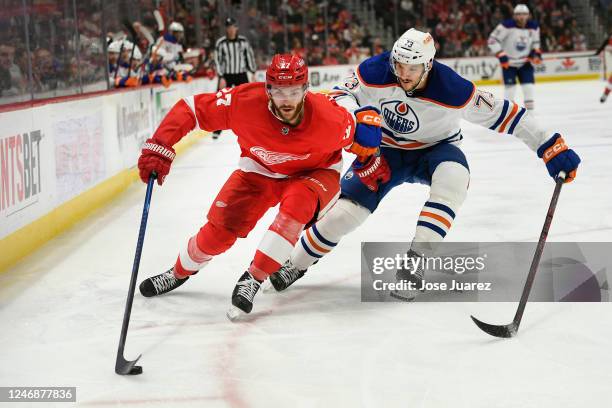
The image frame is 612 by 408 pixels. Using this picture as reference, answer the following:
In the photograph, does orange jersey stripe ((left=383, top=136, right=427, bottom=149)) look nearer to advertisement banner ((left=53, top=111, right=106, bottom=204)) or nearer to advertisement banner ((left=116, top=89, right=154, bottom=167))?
advertisement banner ((left=53, top=111, right=106, bottom=204))

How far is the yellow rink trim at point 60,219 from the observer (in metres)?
4.13

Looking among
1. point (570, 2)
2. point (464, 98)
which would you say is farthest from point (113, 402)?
point (570, 2)

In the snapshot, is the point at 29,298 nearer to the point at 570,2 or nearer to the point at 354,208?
the point at 354,208

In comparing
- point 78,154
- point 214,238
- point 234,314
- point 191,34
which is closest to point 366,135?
point 214,238

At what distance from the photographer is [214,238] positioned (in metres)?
3.34

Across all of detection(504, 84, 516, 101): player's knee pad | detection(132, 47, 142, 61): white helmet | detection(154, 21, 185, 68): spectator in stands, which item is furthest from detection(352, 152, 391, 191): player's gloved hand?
detection(504, 84, 516, 101): player's knee pad

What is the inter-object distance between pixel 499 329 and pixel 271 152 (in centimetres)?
107

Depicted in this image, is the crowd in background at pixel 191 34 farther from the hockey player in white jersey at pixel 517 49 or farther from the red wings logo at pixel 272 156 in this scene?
the hockey player in white jersey at pixel 517 49

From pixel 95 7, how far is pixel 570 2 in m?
14.7

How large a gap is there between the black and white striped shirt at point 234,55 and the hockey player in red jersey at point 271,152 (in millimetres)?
7707

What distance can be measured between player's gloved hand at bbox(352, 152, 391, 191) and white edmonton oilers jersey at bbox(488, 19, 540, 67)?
818 centimetres

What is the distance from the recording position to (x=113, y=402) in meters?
2.37

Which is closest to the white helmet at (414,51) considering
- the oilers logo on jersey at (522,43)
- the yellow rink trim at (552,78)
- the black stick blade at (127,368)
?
the black stick blade at (127,368)

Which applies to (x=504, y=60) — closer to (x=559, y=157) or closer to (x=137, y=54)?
(x=137, y=54)
